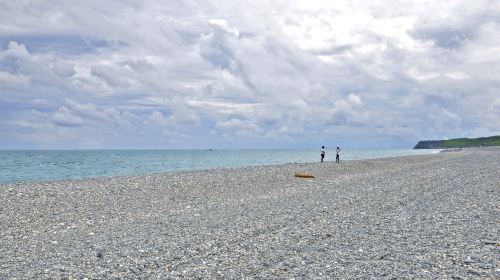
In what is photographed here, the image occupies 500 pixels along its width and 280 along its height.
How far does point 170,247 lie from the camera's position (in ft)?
43.7

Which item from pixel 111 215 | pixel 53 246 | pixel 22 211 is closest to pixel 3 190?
pixel 22 211

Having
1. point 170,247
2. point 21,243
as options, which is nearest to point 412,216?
point 170,247

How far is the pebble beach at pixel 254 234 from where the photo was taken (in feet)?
35.7

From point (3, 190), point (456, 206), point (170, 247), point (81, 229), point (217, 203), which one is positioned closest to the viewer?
point (170, 247)

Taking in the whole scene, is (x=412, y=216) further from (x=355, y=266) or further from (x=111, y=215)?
(x=111, y=215)

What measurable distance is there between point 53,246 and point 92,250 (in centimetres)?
215

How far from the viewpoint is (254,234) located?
1492 centimetres

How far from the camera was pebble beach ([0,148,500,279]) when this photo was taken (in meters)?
10.9

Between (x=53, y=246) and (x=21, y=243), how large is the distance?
1.79 metres

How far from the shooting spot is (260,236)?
47.7 ft

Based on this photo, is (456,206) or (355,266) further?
(456,206)

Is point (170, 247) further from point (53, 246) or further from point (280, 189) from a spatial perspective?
point (280, 189)

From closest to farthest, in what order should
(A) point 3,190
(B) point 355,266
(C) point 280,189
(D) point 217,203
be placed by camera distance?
(B) point 355,266 < (D) point 217,203 < (A) point 3,190 < (C) point 280,189

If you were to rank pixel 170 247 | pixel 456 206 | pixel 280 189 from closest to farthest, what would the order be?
pixel 170 247, pixel 456 206, pixel 280 189
